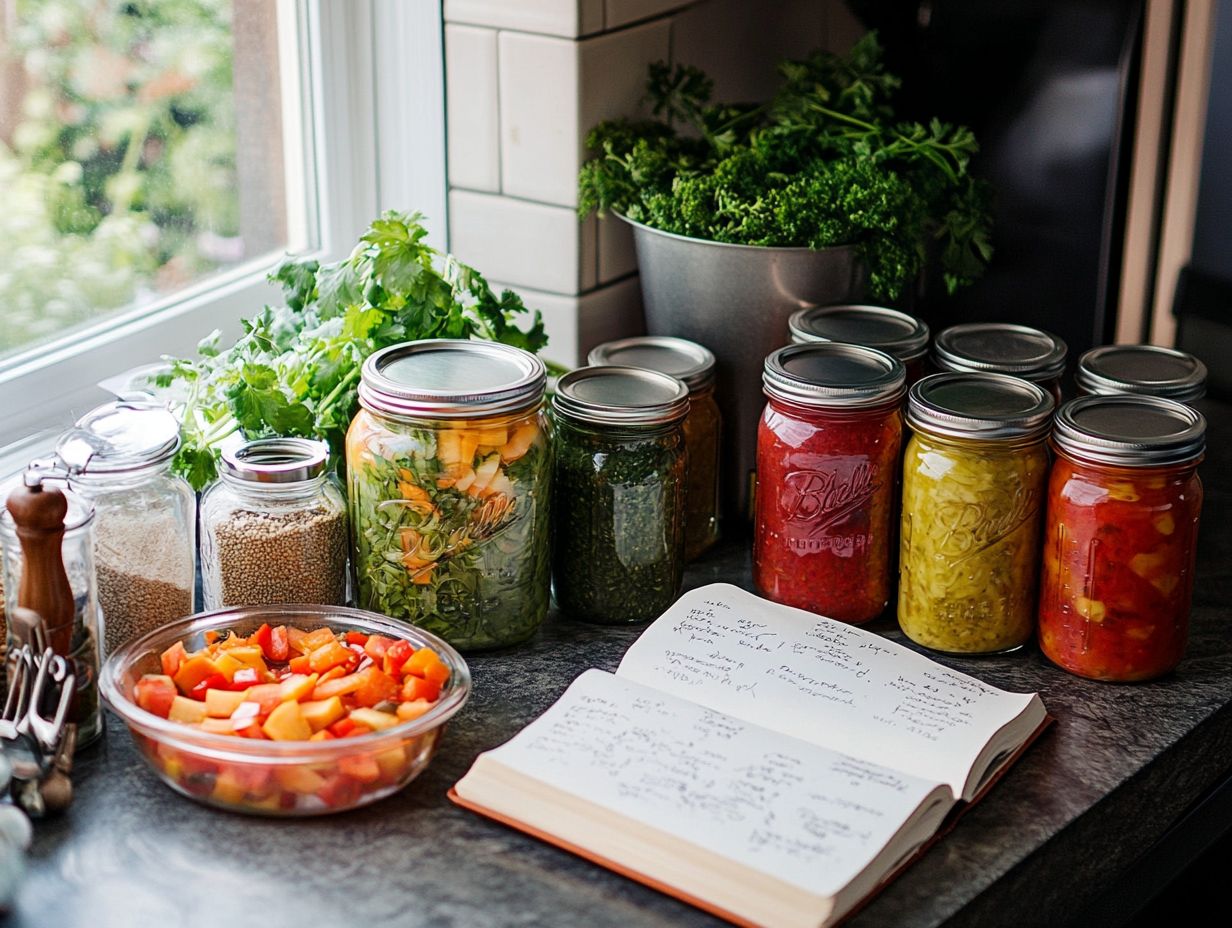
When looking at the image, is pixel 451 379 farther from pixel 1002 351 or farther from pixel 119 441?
pixel 1002 351

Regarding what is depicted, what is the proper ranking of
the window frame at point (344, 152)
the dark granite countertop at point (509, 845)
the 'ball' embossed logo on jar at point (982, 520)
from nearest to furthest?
the dark granite countertop at point (509, 845)
the 'ball' embossed logo on jar at point (982, 520)
the window frame at point (344, 152)

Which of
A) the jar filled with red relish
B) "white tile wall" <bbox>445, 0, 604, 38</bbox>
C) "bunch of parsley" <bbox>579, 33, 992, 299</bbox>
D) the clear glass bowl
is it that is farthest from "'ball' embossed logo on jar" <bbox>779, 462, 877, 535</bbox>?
"white tile wall" <bbox>445, 0, 604, 38</bbox>

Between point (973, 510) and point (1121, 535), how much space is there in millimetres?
115

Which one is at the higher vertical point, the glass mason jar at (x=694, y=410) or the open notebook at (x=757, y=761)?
the glass mason jar at (x=694, y=410)

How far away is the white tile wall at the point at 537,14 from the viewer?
1429 millimetres

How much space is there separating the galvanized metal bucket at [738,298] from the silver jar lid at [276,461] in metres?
0.39

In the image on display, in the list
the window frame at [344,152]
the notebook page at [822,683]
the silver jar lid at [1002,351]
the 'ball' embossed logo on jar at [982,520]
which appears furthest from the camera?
the window frame at [344,152]

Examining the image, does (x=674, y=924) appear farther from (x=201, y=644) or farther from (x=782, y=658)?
(x=201, y=644)

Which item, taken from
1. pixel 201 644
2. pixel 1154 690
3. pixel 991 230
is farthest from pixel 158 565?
pixel 991 230

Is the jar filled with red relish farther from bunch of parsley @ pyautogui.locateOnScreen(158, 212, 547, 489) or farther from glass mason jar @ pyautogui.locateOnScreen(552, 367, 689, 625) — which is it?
bunch of parsley @ pyautogui.locateOnScreen(158, 212, 547, 489)

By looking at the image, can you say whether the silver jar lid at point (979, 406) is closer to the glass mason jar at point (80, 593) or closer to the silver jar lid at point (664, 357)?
the silver jar lid at point (664, 357)

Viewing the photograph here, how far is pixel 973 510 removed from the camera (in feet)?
3.99

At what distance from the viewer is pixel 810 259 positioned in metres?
1.38

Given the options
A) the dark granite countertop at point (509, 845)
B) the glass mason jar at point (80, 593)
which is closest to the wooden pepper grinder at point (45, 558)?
the glass mason jar at point (80, 593)
